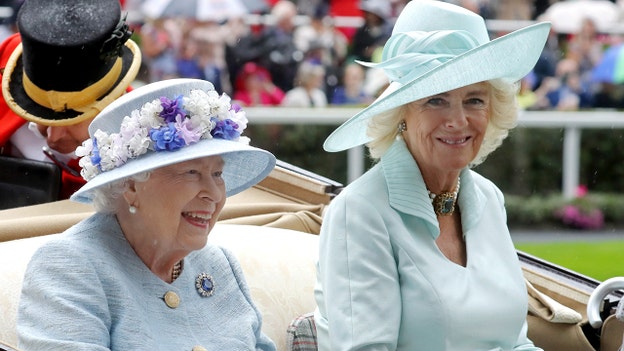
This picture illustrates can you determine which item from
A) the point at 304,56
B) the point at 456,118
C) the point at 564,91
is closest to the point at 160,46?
the point at 304,56

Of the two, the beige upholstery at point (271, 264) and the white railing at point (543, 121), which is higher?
the beige upholstery at point (271, 264)

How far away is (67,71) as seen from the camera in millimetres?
4125

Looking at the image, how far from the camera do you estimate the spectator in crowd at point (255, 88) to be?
949cm

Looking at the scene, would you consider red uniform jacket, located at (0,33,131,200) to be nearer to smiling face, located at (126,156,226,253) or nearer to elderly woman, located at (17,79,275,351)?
elderly woman, located at (17,79,275,351)

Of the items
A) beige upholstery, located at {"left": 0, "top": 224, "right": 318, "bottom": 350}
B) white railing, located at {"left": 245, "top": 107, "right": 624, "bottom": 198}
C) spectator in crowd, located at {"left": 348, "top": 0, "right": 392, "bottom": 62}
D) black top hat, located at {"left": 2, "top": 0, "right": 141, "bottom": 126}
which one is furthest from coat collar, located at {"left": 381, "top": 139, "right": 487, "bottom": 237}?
spectator in crowd, located at {"left": 348, "top": 0, "right": 392, "bottom": 62}

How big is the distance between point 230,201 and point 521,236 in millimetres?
6202

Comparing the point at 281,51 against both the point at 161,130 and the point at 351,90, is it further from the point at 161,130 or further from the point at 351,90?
the point at 161,130

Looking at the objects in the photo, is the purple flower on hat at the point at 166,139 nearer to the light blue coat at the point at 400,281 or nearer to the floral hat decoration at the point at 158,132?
the floral hat decoration at the point at 158,132

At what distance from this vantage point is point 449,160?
3123mm

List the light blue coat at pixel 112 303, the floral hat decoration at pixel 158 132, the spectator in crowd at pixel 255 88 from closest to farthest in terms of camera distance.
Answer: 1. the light blue coat at pixel 112 303
2. the floral hat decoration at pixel 158 132
3. the spectator in crowd at pixel 255 88

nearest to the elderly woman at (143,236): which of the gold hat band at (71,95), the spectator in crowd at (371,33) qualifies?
the gold hat band at (71,95)

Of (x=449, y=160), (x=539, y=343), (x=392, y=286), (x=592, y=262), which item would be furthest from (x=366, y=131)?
(x=592, y=262)

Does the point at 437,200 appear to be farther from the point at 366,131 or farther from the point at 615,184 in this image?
the point at 615,184

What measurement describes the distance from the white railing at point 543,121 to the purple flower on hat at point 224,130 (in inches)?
240
